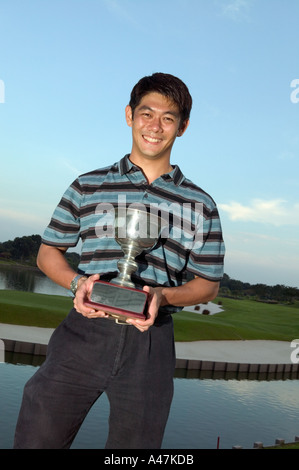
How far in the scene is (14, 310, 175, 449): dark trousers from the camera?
7.14 feet

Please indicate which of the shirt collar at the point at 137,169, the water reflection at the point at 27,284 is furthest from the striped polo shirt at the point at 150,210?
the water reflection at the point at 27,284

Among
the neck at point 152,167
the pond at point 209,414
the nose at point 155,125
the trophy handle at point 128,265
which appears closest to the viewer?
the trophy handle at point 128,265

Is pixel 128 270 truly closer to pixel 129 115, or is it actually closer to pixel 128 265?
pixel 128 265

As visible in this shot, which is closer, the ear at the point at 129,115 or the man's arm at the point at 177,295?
the man's arm at the point at 177,295

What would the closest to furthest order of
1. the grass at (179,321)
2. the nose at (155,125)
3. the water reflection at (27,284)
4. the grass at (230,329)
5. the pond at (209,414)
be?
the nose at (155,125)
the pond at (209,414)
the grass at (179,321)
the grass at (230,329)
the water reflection at (27,284)

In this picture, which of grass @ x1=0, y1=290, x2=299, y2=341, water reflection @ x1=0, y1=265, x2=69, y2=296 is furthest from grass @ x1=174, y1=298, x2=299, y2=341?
water reflection @ x1=0, y1=265, x2=69, y2=296

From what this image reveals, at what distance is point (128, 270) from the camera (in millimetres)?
2180

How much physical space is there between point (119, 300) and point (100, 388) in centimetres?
48

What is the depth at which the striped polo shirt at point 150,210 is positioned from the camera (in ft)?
8.12

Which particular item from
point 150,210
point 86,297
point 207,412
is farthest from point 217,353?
point 86,297

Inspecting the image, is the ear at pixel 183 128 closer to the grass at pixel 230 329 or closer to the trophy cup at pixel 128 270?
the trophy cup at pixel 128 270

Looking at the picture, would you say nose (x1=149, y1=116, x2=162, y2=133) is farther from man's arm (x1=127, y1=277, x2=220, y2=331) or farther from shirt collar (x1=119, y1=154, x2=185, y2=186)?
man's arm (x1=127, y1=277, x2=220, y2=331)

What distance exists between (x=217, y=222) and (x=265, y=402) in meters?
16.8
